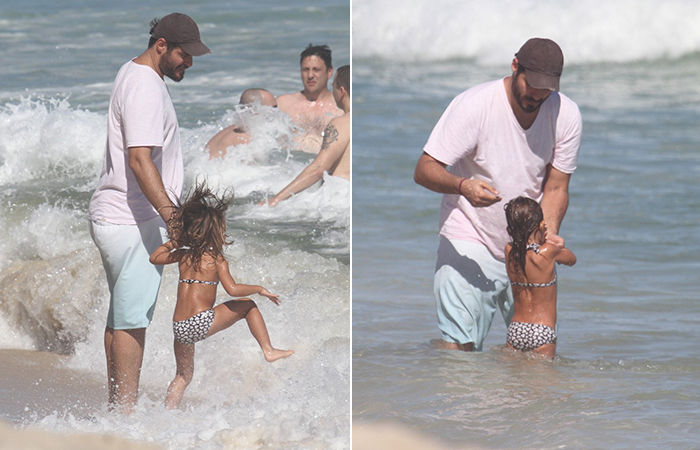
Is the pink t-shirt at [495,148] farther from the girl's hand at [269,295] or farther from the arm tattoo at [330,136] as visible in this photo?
the arm tattoo at [330,136]

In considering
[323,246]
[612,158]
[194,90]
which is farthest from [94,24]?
[323,246]

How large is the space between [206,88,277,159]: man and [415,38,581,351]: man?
3586mm

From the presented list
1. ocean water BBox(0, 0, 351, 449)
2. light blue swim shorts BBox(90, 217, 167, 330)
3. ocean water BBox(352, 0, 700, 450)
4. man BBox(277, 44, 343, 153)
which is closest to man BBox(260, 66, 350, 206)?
ocean water BBox(0, 0, 351, 449)

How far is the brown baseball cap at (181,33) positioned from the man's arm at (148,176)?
1.17ft

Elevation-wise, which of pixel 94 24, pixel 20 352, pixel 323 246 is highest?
pixel 94 24

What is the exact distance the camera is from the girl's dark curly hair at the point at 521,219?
3617 millimetres

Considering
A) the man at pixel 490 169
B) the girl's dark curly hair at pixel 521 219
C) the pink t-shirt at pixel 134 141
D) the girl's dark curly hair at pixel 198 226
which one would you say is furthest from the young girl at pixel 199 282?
the girl's dark curly hair at pixel 521 219

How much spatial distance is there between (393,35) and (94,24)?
14.1 ft

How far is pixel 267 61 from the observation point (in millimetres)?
10719

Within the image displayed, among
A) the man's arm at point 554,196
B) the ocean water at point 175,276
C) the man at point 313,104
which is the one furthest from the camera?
the man at point 313,104

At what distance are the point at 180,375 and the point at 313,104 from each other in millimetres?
3755

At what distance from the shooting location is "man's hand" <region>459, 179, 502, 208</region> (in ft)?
10.9

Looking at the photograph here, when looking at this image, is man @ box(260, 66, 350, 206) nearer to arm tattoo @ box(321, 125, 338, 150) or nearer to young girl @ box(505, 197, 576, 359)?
arm tattoo @ box(321, 125, 338, 150)

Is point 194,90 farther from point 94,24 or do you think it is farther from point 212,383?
point 212,383
